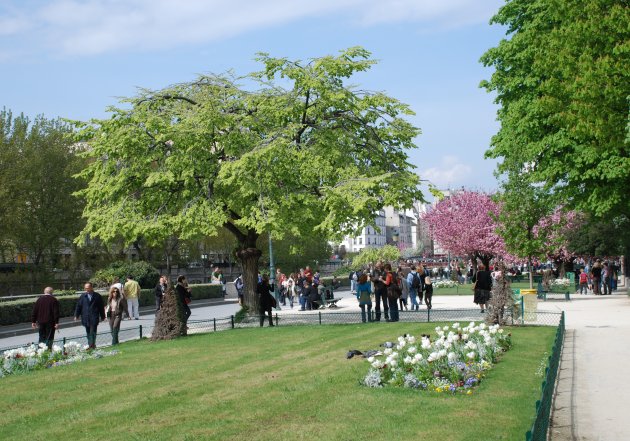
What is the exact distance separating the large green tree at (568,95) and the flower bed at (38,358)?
49.5ft

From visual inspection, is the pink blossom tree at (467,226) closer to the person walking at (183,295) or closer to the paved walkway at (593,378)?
the paved walkway at (593,378)

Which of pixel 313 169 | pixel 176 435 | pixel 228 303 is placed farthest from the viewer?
pixel 228 303

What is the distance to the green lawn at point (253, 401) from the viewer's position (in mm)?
9297

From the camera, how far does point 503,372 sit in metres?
13.2

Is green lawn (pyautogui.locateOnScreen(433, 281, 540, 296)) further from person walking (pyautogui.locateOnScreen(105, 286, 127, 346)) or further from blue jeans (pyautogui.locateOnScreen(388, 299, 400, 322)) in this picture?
person walking (pyautogui.locateOnScreen(105, 286, 127, 346))

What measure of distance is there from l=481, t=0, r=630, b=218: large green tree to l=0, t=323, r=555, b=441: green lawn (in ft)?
33.3

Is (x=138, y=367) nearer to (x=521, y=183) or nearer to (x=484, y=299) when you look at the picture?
(x=484, y=299)

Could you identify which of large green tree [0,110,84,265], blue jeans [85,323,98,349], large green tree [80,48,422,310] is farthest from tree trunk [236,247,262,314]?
large green tree [0,110,84,265]

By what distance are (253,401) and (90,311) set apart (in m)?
9.95

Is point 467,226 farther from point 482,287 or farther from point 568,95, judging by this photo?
point 482,287

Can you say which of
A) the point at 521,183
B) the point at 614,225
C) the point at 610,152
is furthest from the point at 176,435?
the point at 614,225

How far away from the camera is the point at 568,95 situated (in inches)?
1050

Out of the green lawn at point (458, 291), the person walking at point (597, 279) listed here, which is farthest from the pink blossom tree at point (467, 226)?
the person walking at point (597, 279)

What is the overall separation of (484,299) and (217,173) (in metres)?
9.27
